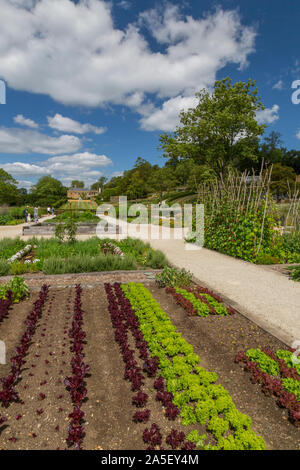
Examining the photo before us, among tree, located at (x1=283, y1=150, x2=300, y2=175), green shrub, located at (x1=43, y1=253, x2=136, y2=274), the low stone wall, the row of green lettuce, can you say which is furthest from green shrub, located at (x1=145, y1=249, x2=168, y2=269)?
tree, located at (x1=283, y1=150, x2=300, y2=175)

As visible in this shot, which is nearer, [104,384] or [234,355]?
[104,384]

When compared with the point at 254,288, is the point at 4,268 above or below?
above

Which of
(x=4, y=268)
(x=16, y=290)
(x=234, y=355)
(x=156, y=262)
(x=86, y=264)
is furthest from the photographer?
(x=156, y=262)

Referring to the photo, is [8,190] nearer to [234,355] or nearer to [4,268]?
[4,268]

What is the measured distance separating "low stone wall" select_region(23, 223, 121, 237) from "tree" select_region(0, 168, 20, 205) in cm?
2855

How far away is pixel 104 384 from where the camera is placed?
261 centimetres

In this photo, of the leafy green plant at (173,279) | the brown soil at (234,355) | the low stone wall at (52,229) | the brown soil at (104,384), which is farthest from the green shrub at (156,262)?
the low stone wall at (52,229)

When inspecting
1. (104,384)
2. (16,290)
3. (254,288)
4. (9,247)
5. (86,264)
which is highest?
(9,247)

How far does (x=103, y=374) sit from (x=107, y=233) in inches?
489

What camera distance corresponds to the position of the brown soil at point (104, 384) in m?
2.06

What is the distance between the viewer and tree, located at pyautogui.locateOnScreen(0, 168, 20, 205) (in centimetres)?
4036

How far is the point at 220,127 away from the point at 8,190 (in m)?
48.0

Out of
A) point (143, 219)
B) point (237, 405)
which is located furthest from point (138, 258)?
point (143, 219)

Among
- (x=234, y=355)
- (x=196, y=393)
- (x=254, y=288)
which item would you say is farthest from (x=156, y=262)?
(x=196, y=393)
